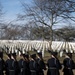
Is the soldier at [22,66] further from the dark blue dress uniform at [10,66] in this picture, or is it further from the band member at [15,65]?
the dark blue dress uniform at [10,66]

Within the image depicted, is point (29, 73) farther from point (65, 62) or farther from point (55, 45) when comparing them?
point (55, 45)

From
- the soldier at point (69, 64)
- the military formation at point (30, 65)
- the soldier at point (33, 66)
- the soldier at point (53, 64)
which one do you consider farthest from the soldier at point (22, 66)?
the soldier at point (69, 64)

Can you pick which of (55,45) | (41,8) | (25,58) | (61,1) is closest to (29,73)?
(25,58)

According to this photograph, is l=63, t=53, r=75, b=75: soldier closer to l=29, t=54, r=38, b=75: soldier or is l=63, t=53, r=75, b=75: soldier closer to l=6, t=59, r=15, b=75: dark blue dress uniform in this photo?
l=29, t=54, r=38, b=75: soldier

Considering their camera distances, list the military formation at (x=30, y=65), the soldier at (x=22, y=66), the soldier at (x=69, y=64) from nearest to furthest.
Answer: the military formation at (x=30, y=65)
the soldier at (x=22, y=66)
the soldier at (x=69, y=64)

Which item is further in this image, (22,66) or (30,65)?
(22,66)

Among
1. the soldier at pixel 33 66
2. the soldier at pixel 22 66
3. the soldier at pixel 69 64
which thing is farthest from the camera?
the soldier at pixel 69 64

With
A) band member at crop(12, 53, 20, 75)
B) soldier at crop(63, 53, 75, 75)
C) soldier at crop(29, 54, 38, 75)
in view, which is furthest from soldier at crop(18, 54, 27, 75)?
soldier at crop(63, 53, 75, 75)

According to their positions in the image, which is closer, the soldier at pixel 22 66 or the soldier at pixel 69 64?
the soldier at pixel 22 66

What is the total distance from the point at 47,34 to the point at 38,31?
924 millimetres

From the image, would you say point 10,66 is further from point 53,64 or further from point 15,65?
point 53,64

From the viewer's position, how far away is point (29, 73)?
44.0 feet

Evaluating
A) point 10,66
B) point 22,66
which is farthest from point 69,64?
point 10,66

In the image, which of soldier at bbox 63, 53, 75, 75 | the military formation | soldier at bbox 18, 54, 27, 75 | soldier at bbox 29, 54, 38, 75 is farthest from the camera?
soldier at bbox 63, 53, 75, 75
